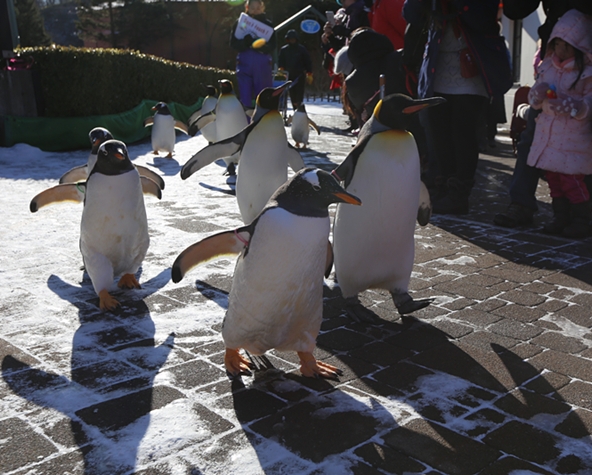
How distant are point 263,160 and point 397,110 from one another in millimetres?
1355

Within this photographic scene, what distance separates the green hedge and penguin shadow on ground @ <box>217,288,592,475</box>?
28.4 feet

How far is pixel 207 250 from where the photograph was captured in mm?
2834

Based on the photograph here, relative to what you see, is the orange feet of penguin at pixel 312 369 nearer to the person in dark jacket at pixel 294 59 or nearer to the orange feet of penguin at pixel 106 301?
the orange feet of penguin at pixel 106 301

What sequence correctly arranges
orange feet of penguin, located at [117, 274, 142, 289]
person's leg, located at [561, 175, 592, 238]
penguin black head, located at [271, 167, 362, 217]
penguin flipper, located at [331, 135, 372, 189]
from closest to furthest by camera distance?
1. penguin black head, located at [271, 167, 362, 217]
2. penguin flipper, located at [331, 135, 372, 189]
3. orange feet of penguin, located at [117, 274, 142, 289]
4. person's leg, located at [561, 175, 592, 238]

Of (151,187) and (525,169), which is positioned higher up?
(151,187)

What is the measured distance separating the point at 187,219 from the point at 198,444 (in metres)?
3.61

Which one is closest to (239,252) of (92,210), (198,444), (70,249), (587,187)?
(198,444)

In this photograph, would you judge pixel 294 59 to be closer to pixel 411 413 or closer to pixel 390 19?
pixel 390 19

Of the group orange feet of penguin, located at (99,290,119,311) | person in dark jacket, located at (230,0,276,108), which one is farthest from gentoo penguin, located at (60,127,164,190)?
person in dark jacket, located at (230,0,276,108)

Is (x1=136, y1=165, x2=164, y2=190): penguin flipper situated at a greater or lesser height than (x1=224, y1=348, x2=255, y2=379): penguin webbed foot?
greater

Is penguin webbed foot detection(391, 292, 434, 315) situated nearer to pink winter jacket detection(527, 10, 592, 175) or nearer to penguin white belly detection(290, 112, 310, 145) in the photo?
pink winter jacket detection(527, 10, 592, 175)

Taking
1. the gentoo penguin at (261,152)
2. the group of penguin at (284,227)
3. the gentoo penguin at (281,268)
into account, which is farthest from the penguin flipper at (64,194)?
the gentoo penguin at (281,268)

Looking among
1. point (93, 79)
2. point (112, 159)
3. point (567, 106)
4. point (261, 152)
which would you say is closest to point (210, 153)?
point (261, 152)

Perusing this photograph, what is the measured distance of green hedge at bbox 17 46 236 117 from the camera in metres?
10.5
